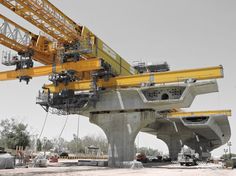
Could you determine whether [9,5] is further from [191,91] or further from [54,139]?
[54,139]

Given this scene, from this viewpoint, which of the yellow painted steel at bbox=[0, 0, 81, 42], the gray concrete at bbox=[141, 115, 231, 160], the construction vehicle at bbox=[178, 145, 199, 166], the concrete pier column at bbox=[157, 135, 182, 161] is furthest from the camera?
the concrete pier column at bbox=[157, 135, 182, 161]

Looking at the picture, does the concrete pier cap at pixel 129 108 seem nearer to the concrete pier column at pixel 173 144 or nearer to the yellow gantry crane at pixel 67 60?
the yellow gantry crane at pixel 67 60

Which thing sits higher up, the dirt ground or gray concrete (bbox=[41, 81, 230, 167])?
gray concrete (bbox=[41, 81, 230, 167])

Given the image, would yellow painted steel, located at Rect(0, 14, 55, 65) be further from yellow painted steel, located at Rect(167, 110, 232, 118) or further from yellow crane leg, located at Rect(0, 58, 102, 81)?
yellow painted steel, located at Rect(167, 110, 232, 118)

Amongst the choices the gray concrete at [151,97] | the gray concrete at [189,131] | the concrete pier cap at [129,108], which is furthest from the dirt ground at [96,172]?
the gray concrete at [189,131]

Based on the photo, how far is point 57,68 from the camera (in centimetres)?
4012

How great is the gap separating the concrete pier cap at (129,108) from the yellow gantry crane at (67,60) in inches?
50.7

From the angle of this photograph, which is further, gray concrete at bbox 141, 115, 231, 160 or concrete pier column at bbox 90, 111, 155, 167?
gray concrete at bbox 141, 115, 231, 160

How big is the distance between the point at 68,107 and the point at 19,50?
9.85 m

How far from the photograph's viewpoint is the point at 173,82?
37500mm

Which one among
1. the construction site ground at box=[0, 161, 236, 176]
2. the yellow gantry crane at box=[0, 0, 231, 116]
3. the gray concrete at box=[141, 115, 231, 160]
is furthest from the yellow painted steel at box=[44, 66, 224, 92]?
the gray concrete at box=[141, 115, 231, 160]

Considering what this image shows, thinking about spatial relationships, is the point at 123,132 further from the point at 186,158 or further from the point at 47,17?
the point at 47,17

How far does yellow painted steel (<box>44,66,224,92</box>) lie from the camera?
3566cm

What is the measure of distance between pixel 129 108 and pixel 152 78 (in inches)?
194
